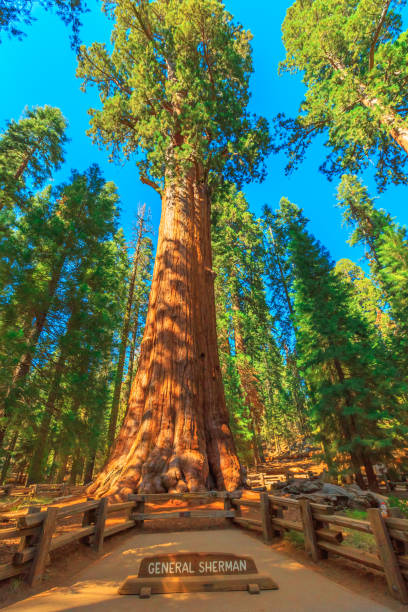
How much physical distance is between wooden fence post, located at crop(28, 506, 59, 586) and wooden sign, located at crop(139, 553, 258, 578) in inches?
44.4

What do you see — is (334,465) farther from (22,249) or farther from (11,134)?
(11,134)

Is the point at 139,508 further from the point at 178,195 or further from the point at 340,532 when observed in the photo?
the point at 178,195

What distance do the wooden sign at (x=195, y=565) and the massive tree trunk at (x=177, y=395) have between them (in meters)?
2.94

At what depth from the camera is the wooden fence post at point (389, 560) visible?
8.87 ft

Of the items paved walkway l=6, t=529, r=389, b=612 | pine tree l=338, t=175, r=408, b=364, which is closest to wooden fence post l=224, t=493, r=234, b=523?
paved walkway l=6, t=529, r=389, b=612

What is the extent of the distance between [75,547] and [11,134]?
1914 cm

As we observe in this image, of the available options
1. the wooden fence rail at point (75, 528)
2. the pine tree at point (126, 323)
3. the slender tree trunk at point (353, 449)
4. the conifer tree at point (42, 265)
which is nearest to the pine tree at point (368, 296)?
the slender tree trunk at point (353, 449)

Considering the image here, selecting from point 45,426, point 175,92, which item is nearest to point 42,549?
point 45,426

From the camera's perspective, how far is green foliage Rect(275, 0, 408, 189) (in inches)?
446

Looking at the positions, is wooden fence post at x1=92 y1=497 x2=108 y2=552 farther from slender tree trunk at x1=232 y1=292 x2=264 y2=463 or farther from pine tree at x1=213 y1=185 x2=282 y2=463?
slender tree trunk at x1=232 y1=292 x2=264 y2=463

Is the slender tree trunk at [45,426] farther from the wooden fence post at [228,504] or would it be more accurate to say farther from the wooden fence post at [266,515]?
the wooden fence post at [266,515]

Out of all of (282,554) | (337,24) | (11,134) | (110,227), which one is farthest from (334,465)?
(11,134)

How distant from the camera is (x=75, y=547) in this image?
3938 millimetres

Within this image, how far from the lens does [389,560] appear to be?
2.82 meters
